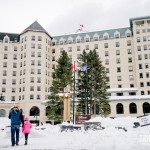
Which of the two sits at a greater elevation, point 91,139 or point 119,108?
point 119,108

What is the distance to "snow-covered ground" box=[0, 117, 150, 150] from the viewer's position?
830cm

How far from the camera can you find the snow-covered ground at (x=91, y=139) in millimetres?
8305

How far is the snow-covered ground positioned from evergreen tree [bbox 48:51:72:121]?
1922 centimetres

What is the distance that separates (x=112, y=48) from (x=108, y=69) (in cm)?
640

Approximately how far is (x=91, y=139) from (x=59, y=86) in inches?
1295

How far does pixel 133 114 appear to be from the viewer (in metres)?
56.2

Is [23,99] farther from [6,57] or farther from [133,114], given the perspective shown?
[133,114]

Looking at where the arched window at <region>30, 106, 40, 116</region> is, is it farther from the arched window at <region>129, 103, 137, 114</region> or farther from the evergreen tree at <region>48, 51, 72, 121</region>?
the arched window at <region>129, 103, 137, 114</region>

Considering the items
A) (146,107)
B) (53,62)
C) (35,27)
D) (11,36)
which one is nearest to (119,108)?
(146,107)

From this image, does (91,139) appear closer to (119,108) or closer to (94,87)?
(94,87)

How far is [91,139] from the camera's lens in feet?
43.0

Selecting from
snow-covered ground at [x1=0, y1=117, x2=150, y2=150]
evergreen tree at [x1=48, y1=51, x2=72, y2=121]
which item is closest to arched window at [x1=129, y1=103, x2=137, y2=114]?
evergreen tree at [x1=48, y1=51, x2=72, y2=121]

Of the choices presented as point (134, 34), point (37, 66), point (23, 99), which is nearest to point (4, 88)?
point (23, 99)

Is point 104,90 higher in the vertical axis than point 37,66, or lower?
lower
